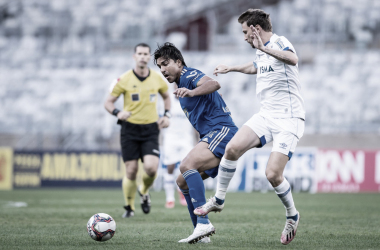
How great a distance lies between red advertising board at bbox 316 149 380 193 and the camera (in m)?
16.8

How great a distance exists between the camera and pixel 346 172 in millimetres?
16906

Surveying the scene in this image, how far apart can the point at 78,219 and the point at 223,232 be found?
2642mm

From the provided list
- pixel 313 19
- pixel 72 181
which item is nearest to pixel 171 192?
pixel 72 181

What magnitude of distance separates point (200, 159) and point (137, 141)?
3271 millimetres

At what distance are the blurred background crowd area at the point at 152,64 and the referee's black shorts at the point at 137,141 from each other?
32.8ft

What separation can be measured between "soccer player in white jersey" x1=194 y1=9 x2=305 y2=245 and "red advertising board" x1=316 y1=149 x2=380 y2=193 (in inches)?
448

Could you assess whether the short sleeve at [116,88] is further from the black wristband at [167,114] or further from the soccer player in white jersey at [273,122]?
the soccer player in white jersey at [273,122]

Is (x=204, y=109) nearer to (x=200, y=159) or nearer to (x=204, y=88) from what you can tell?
(x=204, y=88)

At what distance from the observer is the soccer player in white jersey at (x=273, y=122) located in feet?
18.6

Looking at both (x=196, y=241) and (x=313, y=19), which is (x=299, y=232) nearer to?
(x=196, y=241)

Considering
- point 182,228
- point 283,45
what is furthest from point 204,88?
point 182,228

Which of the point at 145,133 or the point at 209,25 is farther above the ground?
the point at 209,25

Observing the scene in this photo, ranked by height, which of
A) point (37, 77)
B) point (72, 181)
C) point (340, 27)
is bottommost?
point (72, 181)

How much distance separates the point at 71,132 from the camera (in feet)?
61.8
